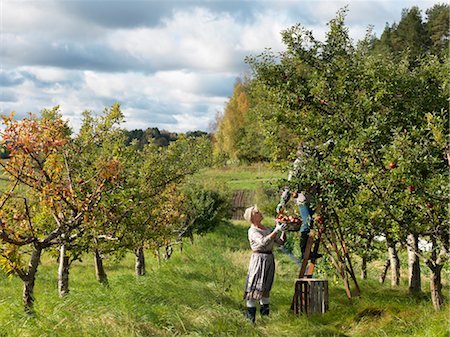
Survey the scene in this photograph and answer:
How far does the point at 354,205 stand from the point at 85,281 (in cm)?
1235

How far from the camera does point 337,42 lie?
458 inches

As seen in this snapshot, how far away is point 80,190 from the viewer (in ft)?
33.0

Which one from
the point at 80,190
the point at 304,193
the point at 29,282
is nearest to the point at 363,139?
the point at 304,193

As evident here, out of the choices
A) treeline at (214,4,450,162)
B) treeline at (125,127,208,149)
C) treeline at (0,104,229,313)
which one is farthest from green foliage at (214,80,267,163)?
treeline at (0,104,229,313)

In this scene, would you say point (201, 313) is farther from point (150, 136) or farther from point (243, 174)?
point (243, 174)

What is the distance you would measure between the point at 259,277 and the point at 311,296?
3.69 ft

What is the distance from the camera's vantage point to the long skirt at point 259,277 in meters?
9.61

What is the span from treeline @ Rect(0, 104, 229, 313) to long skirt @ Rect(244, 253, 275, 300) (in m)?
2.69

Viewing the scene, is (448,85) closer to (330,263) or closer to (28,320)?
(330,263)

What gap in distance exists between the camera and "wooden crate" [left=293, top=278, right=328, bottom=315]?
9.86 metres

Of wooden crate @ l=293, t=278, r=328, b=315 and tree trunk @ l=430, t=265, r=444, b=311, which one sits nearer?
tree trunk @ l=430, t=265, r=444, b=311

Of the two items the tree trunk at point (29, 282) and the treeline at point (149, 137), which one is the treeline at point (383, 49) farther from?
the tree trunk at point (29, 282)

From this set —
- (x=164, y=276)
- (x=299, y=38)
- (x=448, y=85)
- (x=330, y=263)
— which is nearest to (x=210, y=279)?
(x=164, y=276)

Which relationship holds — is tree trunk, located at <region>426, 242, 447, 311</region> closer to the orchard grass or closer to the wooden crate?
the orchard grass
